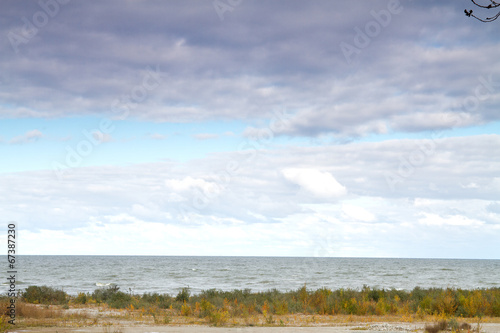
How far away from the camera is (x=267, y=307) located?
22.2 m

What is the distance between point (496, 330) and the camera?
15227 millimetres

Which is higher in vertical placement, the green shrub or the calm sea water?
the green shrub

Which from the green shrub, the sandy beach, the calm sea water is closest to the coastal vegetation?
the green shrub

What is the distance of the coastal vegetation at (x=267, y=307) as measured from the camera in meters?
18.9

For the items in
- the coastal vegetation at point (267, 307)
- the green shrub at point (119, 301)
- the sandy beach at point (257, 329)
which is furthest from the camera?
the green shrub at point (119, 301)

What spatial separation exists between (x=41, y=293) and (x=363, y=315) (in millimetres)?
17621

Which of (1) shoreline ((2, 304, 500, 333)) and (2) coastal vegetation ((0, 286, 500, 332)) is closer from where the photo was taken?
(1) shoreline ((2, 304, 500, 333))

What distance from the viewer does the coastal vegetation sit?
18.9 meters

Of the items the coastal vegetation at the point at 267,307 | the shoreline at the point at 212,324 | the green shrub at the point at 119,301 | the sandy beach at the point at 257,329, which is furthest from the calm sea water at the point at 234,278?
the sandy beach at the point at 257,329

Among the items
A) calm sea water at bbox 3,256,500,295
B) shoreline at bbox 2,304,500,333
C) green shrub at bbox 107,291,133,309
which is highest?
shoreline at bbox 2,304,500,333

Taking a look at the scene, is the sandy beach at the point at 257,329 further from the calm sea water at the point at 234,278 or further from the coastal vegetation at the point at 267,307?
the calm sea water at the point at 234,278

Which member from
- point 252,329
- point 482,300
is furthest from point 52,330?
point 482,300

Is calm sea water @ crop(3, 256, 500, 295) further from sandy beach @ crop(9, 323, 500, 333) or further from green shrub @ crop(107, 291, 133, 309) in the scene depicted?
sandy beach @ crop(9, 323, 500, 333)

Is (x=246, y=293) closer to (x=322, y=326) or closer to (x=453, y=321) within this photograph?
(x=322, y=326)
